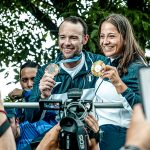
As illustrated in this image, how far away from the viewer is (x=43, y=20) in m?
9.61

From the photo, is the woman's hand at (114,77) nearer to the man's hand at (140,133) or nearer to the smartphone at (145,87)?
the smartphone at (145,87)

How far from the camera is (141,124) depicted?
1.38m

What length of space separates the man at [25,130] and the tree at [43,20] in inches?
124

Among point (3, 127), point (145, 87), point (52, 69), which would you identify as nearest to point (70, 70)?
point (52, 69)

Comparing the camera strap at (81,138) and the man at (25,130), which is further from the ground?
the camera strap at (81,138)

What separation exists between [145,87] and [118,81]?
206cm

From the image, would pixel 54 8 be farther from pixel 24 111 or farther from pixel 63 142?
pixel 63 142

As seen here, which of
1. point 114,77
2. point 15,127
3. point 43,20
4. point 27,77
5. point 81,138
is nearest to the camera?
point 81,138

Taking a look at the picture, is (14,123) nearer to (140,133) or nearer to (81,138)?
(81,138)

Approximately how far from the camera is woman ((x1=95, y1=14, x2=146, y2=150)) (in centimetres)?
360

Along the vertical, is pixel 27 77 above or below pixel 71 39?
below

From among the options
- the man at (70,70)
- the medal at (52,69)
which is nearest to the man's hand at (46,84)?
the medal at (52,69)

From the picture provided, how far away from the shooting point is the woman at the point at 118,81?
360 centimetres

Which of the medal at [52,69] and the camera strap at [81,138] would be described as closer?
the camera strap at [81,138]
